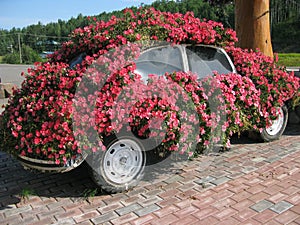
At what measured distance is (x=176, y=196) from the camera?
3670 mm

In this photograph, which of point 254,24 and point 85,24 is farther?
point 254,24

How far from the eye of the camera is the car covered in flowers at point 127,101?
11.1 feet

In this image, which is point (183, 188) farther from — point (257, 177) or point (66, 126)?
point (66, 126)

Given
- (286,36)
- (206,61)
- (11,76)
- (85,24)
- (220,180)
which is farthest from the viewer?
(286,36)

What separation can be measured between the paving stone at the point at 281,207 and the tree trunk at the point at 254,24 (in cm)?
439

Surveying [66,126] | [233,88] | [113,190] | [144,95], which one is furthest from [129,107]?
[233,88]

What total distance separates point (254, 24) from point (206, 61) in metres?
2.81

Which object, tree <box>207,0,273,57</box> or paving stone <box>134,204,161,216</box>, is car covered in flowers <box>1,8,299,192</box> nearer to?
paving stone <box>134,204,161,216</box>

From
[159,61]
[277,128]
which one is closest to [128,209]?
[159,61]

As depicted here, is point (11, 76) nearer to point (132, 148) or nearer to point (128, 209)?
point (132, 148)

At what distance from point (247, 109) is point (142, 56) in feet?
6.07

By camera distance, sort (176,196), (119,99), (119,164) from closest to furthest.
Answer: (119,99) → (176,196) → (119,164)

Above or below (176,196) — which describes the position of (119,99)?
above

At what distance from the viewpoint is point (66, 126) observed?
3.29m
